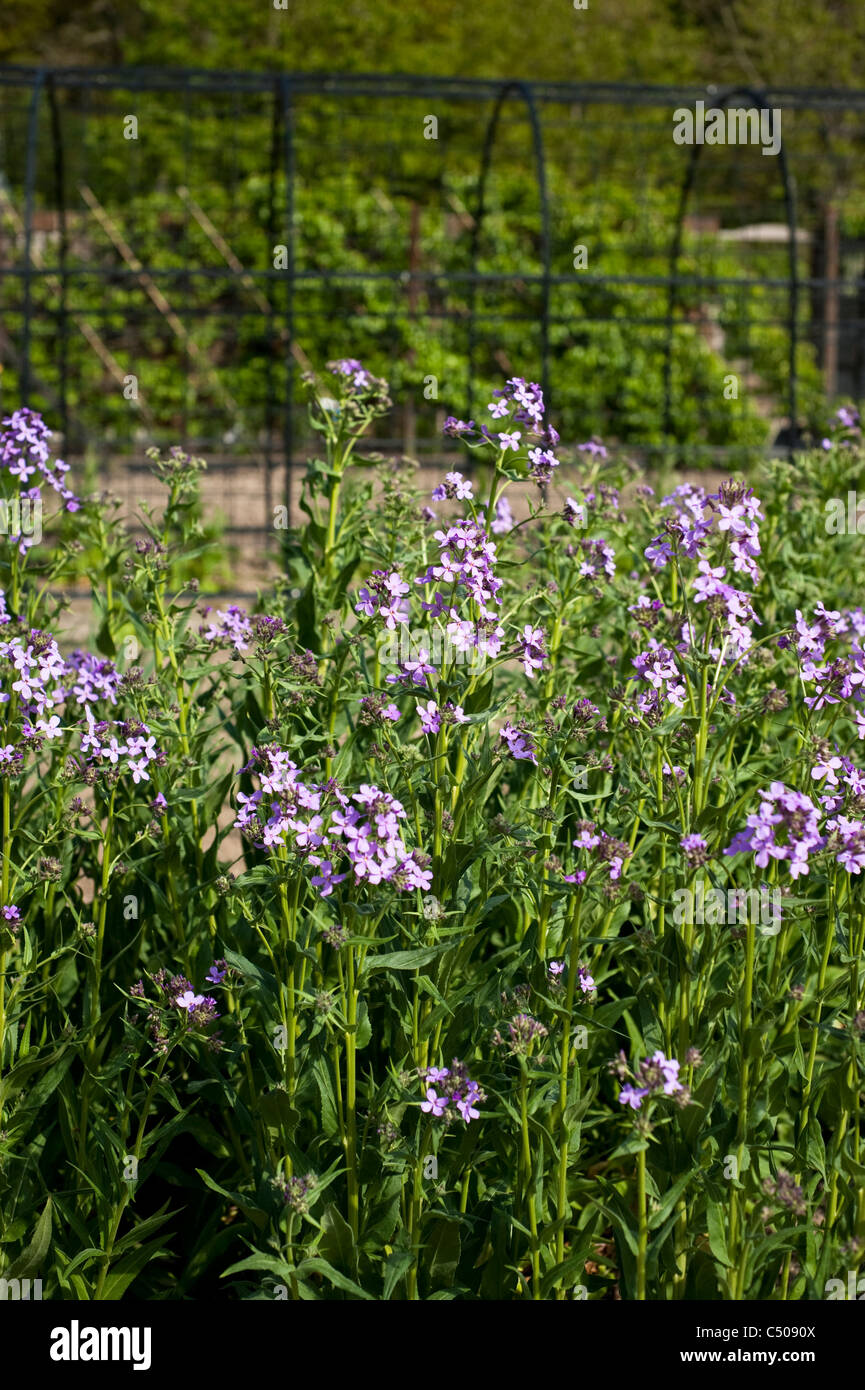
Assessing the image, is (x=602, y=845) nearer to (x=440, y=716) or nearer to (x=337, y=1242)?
(x=440, y=716)

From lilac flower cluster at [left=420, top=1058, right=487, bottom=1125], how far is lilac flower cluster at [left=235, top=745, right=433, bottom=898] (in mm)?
268

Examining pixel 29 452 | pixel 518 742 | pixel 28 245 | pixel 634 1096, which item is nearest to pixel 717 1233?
pixel 634 1096

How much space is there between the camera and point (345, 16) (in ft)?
58.0

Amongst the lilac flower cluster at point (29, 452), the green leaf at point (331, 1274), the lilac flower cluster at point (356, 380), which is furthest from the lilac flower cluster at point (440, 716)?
the lilac flower cluster at point (29, 452)

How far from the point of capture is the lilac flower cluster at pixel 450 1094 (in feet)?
6.19

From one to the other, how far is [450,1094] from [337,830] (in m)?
0.40

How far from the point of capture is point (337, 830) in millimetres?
1792

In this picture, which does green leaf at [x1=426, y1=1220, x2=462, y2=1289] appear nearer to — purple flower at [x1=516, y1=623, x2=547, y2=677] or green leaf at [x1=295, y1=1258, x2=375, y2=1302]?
green leaf at [x1=295, y1=1258, x2=375, y2=1302]

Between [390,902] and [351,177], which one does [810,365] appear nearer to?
[351,177]

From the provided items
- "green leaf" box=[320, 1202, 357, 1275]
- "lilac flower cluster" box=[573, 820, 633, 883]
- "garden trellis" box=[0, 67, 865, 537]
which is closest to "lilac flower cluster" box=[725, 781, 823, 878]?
"lilac flower cluster" box=[573, 820, 633, 883]

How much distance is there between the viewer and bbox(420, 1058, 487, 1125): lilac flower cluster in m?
1.89

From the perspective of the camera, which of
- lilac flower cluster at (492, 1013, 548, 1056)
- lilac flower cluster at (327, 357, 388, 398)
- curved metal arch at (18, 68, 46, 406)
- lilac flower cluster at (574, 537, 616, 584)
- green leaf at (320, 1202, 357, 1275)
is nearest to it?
lilac flower cluster at (492, 1013, 548, 1056)

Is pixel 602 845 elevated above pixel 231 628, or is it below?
below
